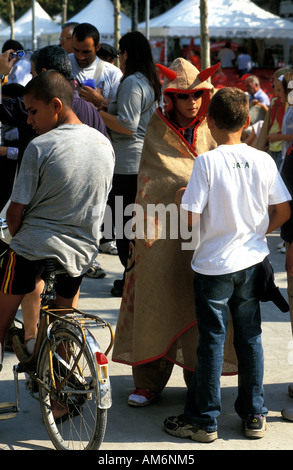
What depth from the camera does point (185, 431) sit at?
3.57m

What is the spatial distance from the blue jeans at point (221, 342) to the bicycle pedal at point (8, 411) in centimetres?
88

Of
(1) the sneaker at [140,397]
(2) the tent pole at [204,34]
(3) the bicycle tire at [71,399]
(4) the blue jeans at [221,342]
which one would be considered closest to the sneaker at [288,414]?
(4) the blue jeans at [221,342]

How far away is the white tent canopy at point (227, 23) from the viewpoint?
2109 cm

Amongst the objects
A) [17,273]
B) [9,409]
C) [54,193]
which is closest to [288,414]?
[9,409]

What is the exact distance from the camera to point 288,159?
3.84 m

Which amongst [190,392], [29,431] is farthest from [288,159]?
[29,431]

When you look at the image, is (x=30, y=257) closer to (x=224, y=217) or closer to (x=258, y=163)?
(x=224, y=217)

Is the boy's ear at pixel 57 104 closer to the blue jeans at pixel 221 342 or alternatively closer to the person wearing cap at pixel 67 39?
the blue jeans at pixel 221 342

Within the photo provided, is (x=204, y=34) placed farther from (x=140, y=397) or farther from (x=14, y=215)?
(x=14, y=215)

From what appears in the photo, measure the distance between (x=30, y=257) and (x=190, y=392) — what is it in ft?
3.55

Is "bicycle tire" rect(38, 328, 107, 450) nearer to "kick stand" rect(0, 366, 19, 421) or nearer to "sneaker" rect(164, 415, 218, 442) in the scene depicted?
"kick stand" rect(0, 366, 19, 421)

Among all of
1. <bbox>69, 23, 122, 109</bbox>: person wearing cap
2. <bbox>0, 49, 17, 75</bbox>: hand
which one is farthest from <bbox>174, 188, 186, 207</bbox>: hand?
<bbox>69, 23, 122, 109</bbox>: person wearing cap
